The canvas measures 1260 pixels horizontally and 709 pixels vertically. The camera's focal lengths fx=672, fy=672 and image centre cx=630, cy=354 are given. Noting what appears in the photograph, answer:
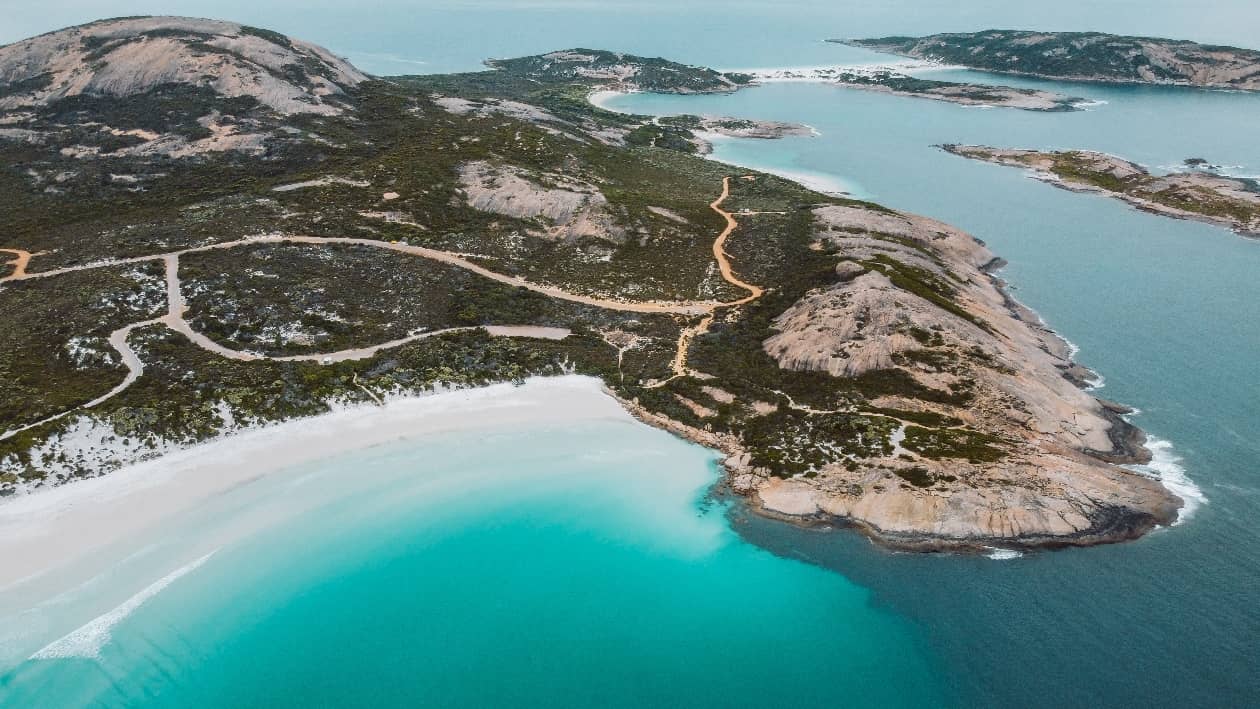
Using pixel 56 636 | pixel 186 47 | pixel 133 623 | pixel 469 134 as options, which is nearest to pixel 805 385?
pixel 133 623

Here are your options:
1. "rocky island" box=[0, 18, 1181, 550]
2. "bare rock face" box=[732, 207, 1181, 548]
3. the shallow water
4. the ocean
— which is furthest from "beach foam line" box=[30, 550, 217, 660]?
"bare rock face" box=[732, 207, 1181, 548]

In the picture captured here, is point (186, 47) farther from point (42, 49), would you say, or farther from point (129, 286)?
point (129, 286)

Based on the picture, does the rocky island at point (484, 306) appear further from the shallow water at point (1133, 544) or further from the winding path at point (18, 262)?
the shallow water at point (1133, 544)

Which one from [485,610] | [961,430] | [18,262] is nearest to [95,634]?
[485,610]

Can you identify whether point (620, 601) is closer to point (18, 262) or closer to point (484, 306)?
point (484, 306)

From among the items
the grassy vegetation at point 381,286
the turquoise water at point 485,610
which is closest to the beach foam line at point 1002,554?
the grassy vegetation at point 381,286
